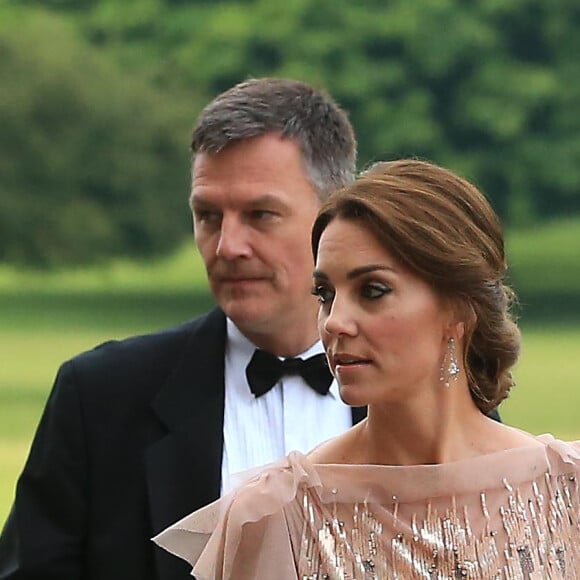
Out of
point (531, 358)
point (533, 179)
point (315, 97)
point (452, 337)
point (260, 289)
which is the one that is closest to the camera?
Result: point (452, 337)

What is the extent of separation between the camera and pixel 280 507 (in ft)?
5.96

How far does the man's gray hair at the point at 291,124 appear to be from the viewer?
2.41 meters

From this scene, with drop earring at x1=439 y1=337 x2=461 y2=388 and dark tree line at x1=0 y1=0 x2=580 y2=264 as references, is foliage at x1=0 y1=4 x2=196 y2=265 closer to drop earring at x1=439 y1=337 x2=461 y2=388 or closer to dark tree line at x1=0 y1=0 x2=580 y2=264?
dark tree line at x1=0 y1=0 x2=580 y2=264

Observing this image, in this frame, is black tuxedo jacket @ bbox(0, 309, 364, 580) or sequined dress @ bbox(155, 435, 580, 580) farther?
black tuxedo jacket @ bbox(0, 309, 364, 580)

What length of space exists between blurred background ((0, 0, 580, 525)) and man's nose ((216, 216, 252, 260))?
420 inches

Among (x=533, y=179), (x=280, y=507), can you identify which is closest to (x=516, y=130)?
(x=533, y=179)

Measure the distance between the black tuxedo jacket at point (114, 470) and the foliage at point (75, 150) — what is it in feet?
35.8

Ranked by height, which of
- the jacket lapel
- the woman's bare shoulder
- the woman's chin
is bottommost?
the woman's bare shoulder

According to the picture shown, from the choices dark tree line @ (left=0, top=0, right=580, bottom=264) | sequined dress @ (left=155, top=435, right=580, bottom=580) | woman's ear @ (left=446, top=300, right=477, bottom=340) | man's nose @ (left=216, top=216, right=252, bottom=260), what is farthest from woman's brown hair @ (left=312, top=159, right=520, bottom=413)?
dark tree line @ (left=0, top=0, right=580, bottom=264)

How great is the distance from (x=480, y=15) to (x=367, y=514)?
40.4ft

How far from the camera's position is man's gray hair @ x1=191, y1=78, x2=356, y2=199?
2410 millimetres

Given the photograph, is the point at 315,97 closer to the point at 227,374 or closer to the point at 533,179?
the point at 227,374

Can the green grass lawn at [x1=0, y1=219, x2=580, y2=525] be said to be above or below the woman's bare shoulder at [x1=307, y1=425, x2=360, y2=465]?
above

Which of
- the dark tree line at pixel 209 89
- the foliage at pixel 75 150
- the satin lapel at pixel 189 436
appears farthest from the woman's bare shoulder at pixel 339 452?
the foliage at pixel 75 150
